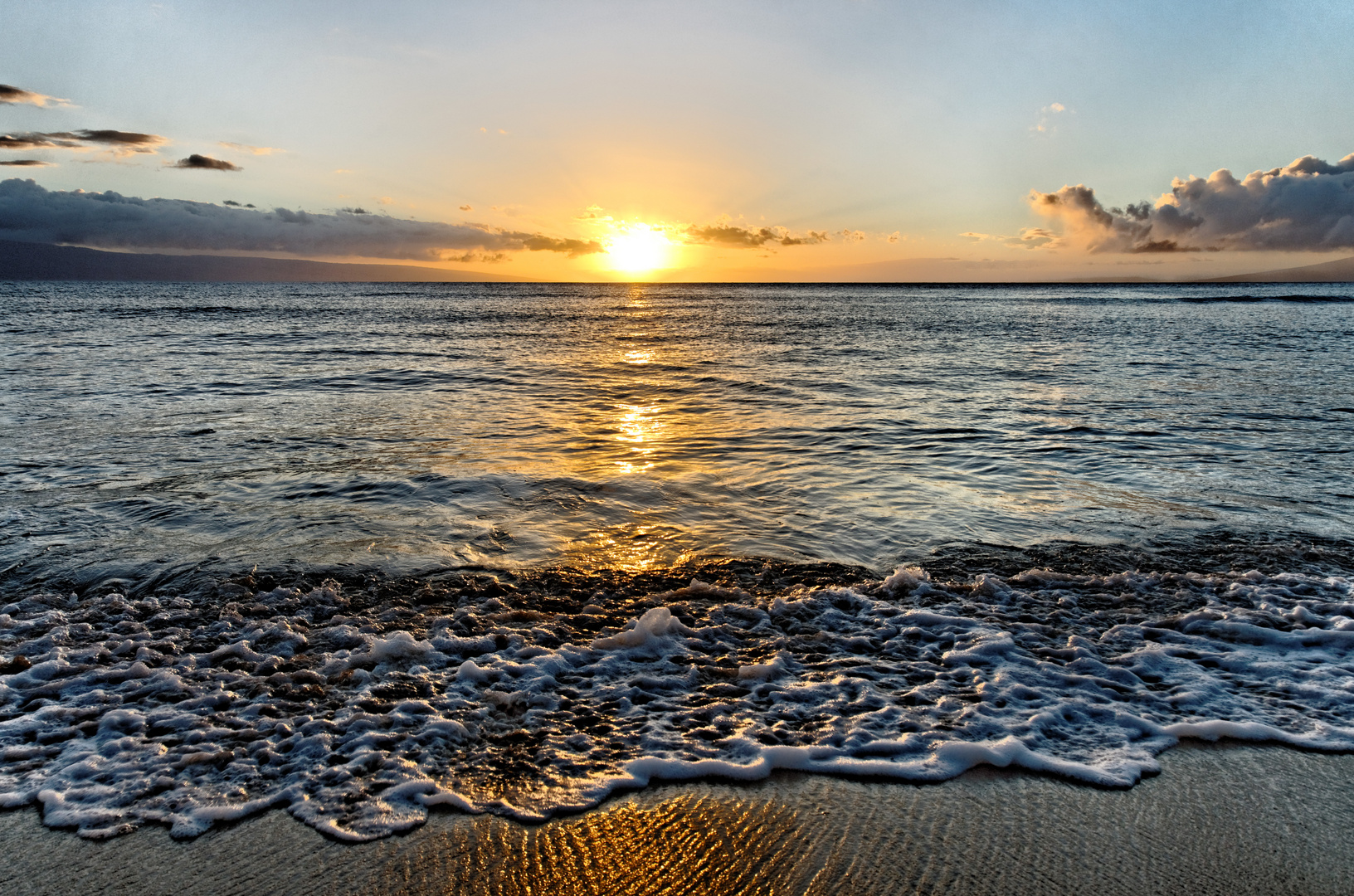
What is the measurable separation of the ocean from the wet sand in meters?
0.14

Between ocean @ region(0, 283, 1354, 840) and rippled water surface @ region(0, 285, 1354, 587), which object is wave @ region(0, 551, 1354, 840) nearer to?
ocean @ region(0, 283, 1354, 840)

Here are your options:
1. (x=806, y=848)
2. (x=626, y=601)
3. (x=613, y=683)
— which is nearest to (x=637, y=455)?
(x=626, y=601)

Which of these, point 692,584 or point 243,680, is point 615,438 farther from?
point 243,680

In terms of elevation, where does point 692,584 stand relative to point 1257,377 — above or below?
below

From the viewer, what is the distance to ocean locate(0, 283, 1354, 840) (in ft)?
11.2

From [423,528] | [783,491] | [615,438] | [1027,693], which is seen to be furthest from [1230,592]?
[615,438]

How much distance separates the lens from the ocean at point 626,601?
3428mm

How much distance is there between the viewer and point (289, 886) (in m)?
2.65

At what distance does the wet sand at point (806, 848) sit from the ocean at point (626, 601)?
5.4 inches

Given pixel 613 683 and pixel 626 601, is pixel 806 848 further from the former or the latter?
pixel 626 601

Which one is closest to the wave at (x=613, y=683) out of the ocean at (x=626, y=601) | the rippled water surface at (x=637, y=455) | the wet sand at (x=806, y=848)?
Answer: the ocean at (x=626, y=601)

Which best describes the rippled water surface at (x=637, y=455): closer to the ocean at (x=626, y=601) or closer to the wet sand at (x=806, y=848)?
the ocean at (x=626, y=601)

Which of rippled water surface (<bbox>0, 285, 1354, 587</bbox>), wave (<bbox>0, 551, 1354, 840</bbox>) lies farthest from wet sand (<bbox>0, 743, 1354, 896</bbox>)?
rippled water surface (<bbox>0, 285, 1354, 587</bbox>)

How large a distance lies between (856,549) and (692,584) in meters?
1.64
